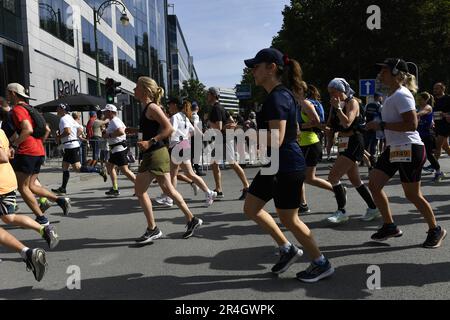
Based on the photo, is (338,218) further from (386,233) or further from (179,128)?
(179,128)

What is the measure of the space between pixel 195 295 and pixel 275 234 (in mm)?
900

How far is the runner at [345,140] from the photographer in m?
5.44

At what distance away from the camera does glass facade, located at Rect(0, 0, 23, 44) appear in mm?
19172

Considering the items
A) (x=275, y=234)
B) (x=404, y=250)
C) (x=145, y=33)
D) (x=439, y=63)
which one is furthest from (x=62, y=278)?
(x=145, y=33)

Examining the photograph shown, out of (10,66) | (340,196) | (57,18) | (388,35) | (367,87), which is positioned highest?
(57,18)

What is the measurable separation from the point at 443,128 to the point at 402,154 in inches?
212

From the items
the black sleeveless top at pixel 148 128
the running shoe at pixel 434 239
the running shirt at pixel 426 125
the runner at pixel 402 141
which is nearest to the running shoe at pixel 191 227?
the black sleeveless top at pixel 148 128

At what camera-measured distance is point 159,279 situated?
4.04m

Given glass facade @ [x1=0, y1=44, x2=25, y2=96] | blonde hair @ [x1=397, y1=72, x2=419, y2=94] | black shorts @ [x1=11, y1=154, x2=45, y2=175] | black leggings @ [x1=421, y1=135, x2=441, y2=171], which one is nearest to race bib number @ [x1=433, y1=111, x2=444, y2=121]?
black leggings @ [x1=421, y1=135, x2=441, y2=171]

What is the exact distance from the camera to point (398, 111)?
444 centimetres

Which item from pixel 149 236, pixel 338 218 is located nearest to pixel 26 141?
pixel 149 236

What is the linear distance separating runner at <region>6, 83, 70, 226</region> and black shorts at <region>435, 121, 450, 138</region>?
23.3 feet
